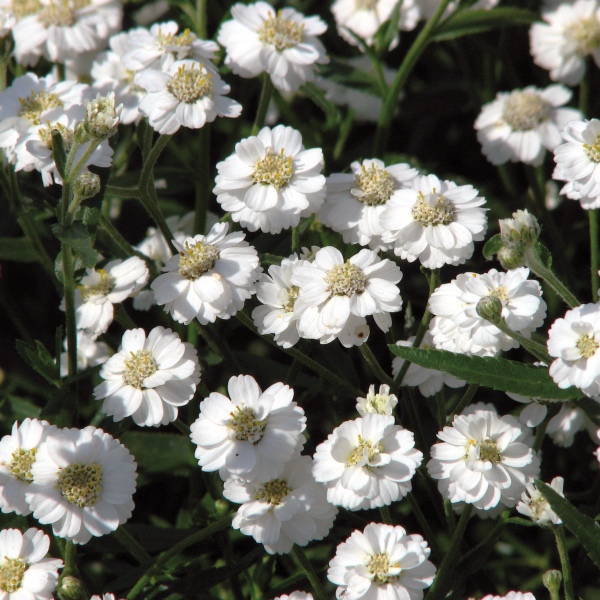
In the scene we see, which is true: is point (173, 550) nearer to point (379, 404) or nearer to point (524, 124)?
point (379, 404)

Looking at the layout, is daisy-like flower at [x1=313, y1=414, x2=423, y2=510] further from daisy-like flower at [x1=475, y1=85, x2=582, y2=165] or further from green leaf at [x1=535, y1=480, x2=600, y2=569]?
daisy-like flower at [x1=475, y1=85, x2=582, y2=165]

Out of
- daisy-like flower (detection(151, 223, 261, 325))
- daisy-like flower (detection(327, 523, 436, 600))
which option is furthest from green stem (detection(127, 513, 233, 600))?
daisy-like flower (detection(151, 223, 261, 325))

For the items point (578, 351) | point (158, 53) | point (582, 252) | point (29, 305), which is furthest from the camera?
point (582, 252)

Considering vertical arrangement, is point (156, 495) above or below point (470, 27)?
below

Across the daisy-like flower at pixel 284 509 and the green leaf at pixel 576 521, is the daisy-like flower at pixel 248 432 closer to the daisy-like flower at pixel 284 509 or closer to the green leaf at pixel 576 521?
the daisy-like flower at pixel 284 509

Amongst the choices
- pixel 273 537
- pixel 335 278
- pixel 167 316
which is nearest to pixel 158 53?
pixel 167 316

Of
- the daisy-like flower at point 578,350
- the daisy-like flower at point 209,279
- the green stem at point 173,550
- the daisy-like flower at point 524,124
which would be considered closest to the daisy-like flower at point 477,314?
the daisy-like flower at point 578,350

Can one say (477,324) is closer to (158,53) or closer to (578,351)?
(578,351)
